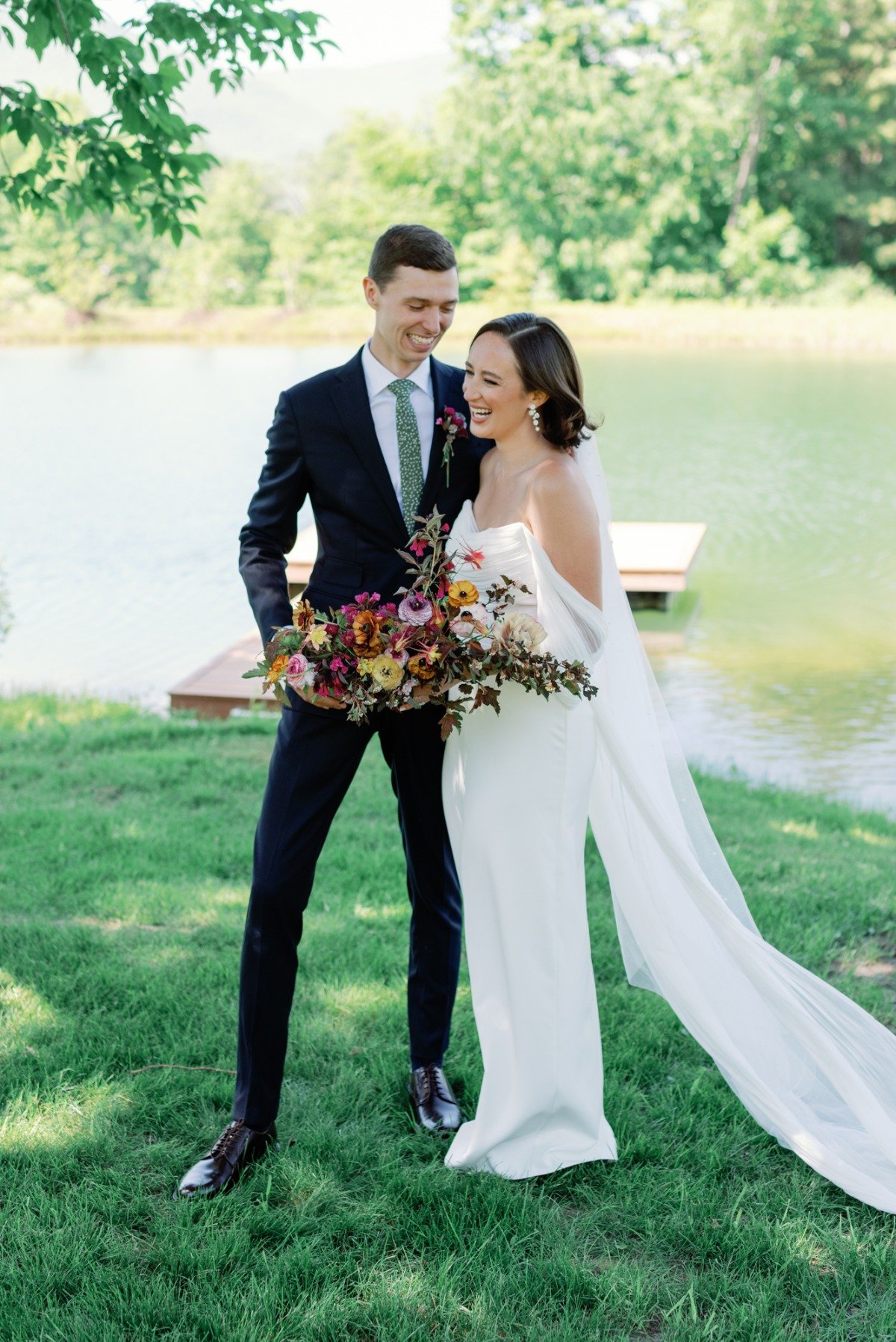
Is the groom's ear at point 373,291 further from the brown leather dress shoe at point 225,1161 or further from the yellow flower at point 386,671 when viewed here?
the brown leather dress shoe at point 225,1161

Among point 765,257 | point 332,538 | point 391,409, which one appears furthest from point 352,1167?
point 765,257

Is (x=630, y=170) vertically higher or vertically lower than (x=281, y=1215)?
higher

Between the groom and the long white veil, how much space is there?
399 mm

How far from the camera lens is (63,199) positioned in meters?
5.69

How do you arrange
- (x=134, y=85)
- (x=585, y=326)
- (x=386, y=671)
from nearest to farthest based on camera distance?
(x=386, y=671)
(x=134, y=85)
(x=585, y=326)

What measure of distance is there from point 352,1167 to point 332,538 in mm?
1389

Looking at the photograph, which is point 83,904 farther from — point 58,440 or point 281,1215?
point 58,440

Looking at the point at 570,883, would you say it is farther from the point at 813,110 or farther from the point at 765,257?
the point at 813,110

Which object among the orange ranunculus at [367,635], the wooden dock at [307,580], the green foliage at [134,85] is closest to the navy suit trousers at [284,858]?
the orange ranunculus at [367,635]

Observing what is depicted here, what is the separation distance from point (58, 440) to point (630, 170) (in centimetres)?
2927

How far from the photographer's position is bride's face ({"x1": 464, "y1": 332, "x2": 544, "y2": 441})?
2.65 metres

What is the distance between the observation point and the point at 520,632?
2.53 metres

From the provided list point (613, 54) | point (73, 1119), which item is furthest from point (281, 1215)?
point (613, 54)

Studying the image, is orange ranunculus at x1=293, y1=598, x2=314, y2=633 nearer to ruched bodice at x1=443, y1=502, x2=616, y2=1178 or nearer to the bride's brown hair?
ruched bodice at x1=443, y1=502, x2=616, y2=1178
